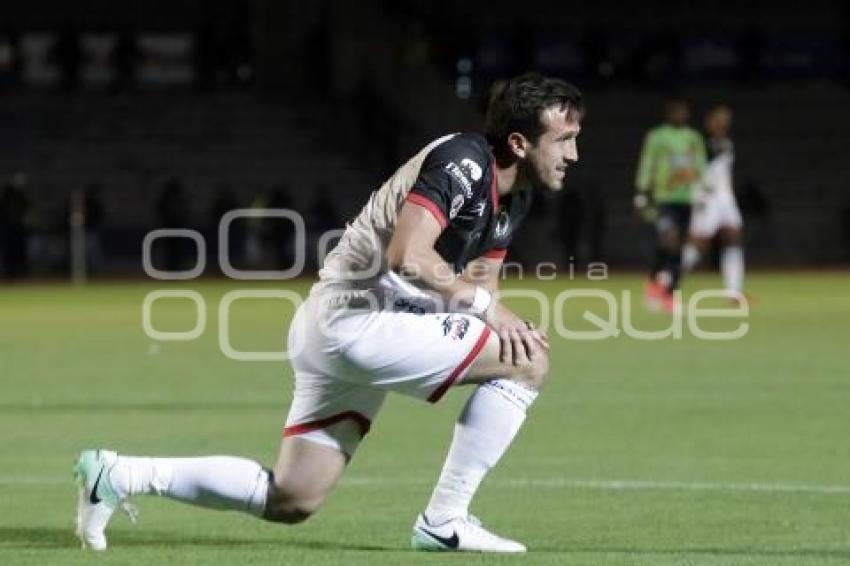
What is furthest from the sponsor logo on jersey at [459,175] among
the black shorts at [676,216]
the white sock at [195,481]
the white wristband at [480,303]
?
the black shorts at [676,216]

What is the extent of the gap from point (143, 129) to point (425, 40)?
18.4ft

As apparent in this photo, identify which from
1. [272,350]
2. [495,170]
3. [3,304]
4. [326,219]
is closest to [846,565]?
[495,170]

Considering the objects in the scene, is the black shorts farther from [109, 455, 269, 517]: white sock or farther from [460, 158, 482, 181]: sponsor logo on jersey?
[460, 158, 482, 181]: sponsor logo on jersey

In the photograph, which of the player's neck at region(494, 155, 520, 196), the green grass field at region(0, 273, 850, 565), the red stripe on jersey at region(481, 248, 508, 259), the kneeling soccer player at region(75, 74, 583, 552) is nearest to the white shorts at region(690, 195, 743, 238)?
the green grass field at region(0, 273, 850, 565)

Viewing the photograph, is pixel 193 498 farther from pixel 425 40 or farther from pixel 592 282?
pixel 425 40

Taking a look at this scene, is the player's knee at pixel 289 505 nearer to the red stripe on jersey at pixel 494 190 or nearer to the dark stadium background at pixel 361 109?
the red stripe on jersey at pixel 494 190

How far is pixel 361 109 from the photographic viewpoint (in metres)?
41.2

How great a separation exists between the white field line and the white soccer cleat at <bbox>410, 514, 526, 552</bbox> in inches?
83.8

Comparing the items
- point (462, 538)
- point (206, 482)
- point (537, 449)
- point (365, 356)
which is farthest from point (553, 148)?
point (537, 449)

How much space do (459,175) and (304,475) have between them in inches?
52.1

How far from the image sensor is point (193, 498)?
845cm

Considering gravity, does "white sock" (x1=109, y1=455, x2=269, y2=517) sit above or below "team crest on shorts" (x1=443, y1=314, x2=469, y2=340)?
below

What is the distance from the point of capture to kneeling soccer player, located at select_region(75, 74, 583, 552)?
8.13 m

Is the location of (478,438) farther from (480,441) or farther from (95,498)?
(95,498)
